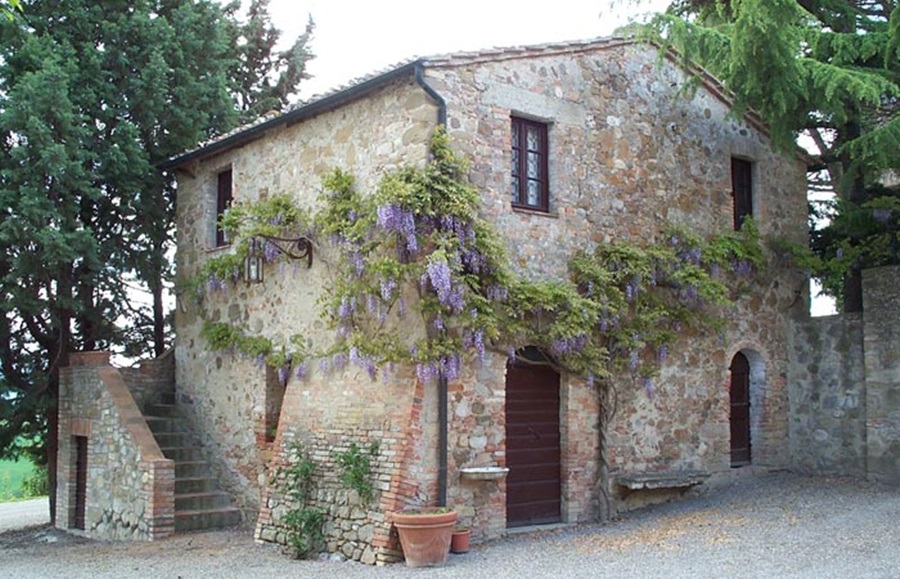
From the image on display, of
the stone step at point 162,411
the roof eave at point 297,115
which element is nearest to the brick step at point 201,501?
the stone step at point 162,411

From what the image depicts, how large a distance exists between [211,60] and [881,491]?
462 inches

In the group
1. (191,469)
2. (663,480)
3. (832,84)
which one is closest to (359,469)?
(663,480)

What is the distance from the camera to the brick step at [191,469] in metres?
12.4

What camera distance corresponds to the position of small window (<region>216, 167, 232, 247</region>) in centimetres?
1329

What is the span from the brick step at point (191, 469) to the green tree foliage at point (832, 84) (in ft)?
27.6

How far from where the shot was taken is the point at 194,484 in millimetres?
12297

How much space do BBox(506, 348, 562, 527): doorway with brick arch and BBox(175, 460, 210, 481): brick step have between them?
4.70m

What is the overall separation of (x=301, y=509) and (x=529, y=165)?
475 cm

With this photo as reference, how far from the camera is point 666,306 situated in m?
11.9

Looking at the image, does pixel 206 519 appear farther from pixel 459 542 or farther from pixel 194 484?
pixel 459 542

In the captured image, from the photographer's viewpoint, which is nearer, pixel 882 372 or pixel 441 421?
pixel 441 421

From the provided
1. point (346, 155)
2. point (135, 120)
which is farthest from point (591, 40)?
point (135, 120)

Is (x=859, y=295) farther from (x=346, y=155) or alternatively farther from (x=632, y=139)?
(x=346, y=155)

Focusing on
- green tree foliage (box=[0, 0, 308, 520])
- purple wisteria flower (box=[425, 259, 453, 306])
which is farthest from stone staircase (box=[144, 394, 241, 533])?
purple wisteria flower (box=[425, 259, 453, 306])
